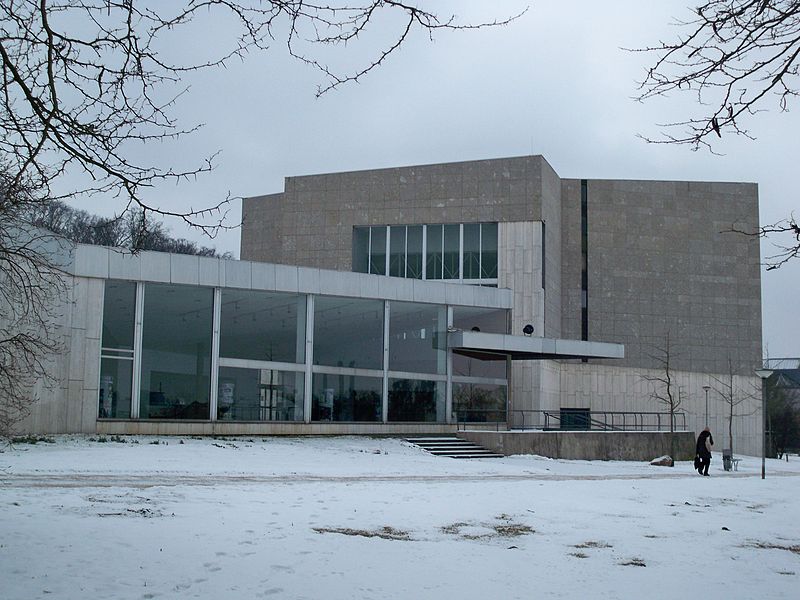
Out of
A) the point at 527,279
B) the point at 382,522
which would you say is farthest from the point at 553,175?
the point at 382,522

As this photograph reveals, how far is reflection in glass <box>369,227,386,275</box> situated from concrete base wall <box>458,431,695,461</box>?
61.6 ft

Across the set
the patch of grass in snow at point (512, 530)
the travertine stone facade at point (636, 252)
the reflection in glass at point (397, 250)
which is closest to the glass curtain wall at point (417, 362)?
the reflection in glass at point (397, 250)

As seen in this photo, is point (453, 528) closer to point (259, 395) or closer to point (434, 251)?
point (259, 395)

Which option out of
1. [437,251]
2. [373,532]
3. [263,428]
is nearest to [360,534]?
[373,532]

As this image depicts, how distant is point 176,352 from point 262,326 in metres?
3.24

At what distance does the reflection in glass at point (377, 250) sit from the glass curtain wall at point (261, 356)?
18.8 m

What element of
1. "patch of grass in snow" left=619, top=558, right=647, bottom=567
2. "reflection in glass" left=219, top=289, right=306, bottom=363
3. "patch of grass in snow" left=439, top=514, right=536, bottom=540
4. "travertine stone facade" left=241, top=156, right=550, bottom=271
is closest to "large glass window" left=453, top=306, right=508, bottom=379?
"reflection in glass" left=219, top=289, right=306, bottom=363

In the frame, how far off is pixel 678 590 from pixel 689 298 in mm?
48668

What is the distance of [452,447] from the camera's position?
30.1 meters

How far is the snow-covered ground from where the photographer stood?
334 inches

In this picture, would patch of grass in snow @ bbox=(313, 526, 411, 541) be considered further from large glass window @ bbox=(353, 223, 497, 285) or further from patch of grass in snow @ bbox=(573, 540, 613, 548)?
large glass window @ bbox=(353, 223, 497, 285)

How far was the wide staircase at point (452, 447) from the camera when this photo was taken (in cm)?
2919

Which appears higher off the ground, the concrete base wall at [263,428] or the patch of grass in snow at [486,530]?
the concrete base wall at [263,428]

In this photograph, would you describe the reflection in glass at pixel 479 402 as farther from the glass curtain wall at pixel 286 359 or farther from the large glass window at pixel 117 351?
the large glass window at pixel 117 351
